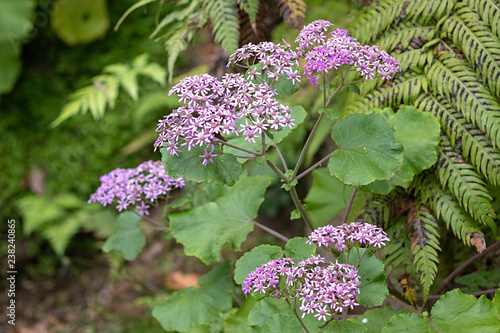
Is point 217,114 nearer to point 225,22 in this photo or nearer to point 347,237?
point 347,237

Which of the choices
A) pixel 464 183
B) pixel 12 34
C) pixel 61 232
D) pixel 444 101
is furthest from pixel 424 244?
pixel 12 34

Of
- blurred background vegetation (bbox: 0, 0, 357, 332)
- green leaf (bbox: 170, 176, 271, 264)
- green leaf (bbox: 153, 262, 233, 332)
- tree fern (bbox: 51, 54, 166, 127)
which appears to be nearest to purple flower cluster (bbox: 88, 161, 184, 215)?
green leaf (bbox: 170, 176, 271, 264)

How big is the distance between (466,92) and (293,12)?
0.76 metres

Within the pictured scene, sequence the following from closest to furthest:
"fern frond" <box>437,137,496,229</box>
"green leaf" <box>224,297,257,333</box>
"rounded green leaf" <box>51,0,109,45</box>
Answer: "fern frond" <box>437,137,496,229</box>, "green leaf" <box>224,297,257,333</box>, "rounded green leaf" <box>51,0,109,45</box>

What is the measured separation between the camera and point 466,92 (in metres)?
1.62

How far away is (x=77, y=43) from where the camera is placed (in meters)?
4.09

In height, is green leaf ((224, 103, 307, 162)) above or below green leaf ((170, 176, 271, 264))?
above

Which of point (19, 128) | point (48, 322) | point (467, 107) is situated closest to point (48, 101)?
point (19, 128)

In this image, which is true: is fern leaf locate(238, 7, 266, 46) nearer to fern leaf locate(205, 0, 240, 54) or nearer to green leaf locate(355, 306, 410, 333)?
fern leaf locate(205, 0, 240, 54)

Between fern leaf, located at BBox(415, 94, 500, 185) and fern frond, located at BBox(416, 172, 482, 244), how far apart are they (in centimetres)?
14

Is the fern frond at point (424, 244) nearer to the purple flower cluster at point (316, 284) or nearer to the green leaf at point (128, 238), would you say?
the purple flower cluster at point (316, 284)

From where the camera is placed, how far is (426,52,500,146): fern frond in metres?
1.54

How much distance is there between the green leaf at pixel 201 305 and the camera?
180 centimetres

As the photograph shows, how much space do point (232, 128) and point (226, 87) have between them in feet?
0.51
